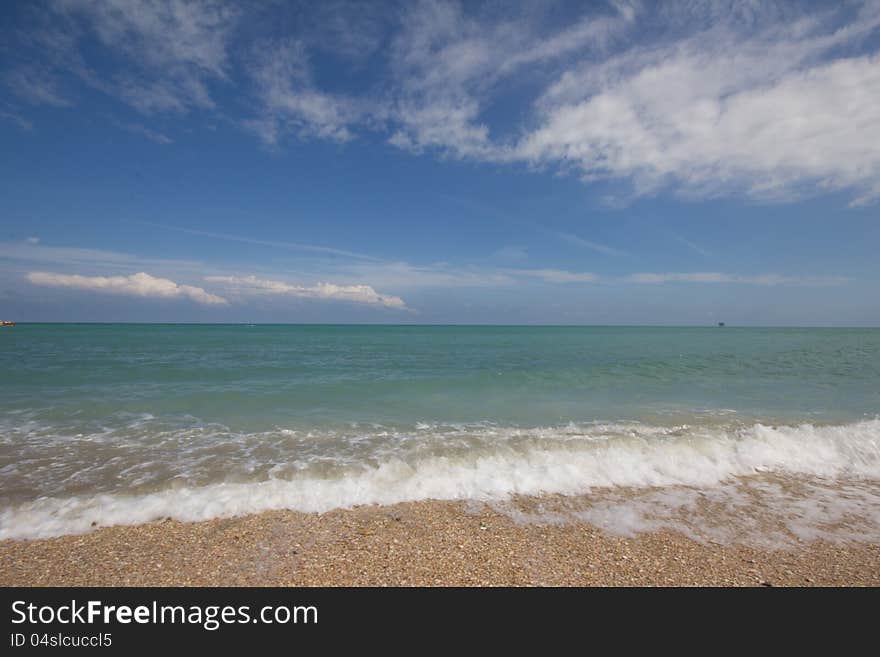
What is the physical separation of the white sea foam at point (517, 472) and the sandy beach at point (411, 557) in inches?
21.6

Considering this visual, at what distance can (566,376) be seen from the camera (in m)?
22.8

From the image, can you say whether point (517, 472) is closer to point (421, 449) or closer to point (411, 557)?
point (421, 449)

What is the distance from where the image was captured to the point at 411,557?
4785mm

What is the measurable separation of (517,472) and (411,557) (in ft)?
11.7

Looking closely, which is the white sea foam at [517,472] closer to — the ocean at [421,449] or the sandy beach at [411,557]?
the ocean at [421,449]

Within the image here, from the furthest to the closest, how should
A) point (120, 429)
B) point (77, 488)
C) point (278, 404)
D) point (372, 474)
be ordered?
point (278, 404)
point (120, 429)
point (372, 474)
point (77, 488)

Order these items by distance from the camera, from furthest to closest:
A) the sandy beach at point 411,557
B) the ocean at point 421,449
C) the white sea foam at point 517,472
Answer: the ocean at point 421,449, the white sea foam at point 517,472, the sandy beach at point 411,557

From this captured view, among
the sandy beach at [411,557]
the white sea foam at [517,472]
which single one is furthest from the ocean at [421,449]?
the sandy beach at [411,557]

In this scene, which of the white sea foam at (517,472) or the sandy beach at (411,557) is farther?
the white sea foam at (517,472)

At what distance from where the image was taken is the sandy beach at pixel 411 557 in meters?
4.38
